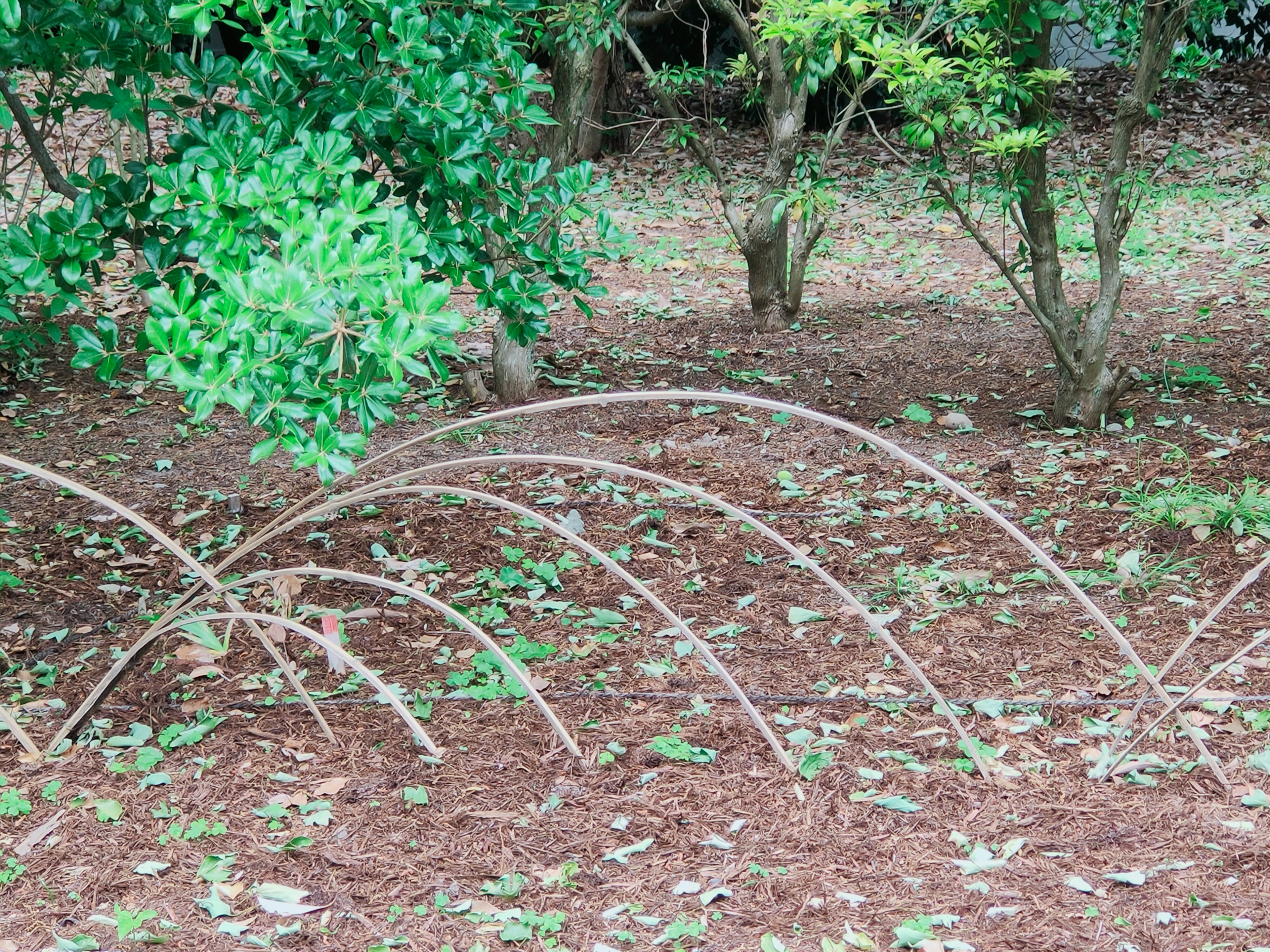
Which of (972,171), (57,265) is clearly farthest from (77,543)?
(972,171)

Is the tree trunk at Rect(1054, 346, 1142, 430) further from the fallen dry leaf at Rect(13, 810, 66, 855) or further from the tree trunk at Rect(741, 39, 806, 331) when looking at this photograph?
the fallen dry leaf at Rect(13, 810, 66, 855)

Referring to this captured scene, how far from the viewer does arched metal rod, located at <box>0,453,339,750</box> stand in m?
2.53

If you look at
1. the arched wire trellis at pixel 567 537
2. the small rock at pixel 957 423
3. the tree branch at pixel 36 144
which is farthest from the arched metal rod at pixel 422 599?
the small rock at pixel 957 423

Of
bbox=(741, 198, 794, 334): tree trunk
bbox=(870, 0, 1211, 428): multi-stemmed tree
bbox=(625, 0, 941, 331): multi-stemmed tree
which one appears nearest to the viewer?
bbox=(870, 0, 1211, 428): multi-stemmed tree

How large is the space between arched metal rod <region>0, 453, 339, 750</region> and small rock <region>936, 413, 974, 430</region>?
2877 millimetres

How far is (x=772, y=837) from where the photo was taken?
2611 mm

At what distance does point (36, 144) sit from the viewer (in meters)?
3.28

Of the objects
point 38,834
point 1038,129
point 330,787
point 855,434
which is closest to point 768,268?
point 1038,129

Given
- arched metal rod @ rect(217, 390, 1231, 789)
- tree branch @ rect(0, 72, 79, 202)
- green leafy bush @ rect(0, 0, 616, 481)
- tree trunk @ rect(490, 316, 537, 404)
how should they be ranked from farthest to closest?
1. tree trunk @ rect(490, 316, 537, 404)
2. tree branch @ rect(0, 72, 79, 202)
3. arched metal rod @ rect(217, 390, 1231, 789)
4. green leafy bush @ rect(0, 0, 616, 481)

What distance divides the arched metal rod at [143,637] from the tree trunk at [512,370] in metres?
2.24

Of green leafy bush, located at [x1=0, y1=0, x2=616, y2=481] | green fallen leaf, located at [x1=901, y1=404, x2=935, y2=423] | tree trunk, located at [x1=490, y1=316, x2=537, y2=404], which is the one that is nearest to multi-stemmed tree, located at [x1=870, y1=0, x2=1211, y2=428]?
green fallen leaf, located at [x1=901, y1=404, x2=935, y2=423]

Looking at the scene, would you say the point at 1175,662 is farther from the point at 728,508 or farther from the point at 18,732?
the point at 18,732

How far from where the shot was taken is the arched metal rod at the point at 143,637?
2531mm

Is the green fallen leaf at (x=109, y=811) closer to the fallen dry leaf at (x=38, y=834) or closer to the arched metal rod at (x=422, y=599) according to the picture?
the fallen dry leaf at (x=38, y=834)
